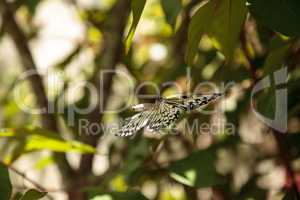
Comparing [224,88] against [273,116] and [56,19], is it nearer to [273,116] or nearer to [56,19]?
[273,116]

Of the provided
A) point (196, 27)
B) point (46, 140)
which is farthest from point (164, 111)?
point (46, 140)

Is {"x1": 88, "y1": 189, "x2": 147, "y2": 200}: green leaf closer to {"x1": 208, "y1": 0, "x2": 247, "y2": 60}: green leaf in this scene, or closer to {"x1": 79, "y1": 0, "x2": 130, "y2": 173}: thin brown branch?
{"x1": 208, "y1": 0, "x2": 247, "y2": 60}: green leaf

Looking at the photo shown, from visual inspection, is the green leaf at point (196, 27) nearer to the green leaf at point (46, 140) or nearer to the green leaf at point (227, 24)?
the green leaf at point (227, 24)

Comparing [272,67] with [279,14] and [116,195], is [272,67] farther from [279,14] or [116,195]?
[116,195]

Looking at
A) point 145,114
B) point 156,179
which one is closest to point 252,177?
point 156,179

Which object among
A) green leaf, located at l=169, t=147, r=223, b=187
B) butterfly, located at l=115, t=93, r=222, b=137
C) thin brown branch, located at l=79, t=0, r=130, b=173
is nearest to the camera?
butterfly, located at l=115, t=93, r=222, b=137

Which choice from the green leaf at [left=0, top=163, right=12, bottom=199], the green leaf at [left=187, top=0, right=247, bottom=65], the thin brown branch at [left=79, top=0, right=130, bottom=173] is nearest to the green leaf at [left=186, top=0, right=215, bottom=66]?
the green leaf at [left=187, top=0, right=247, bottom=65]
